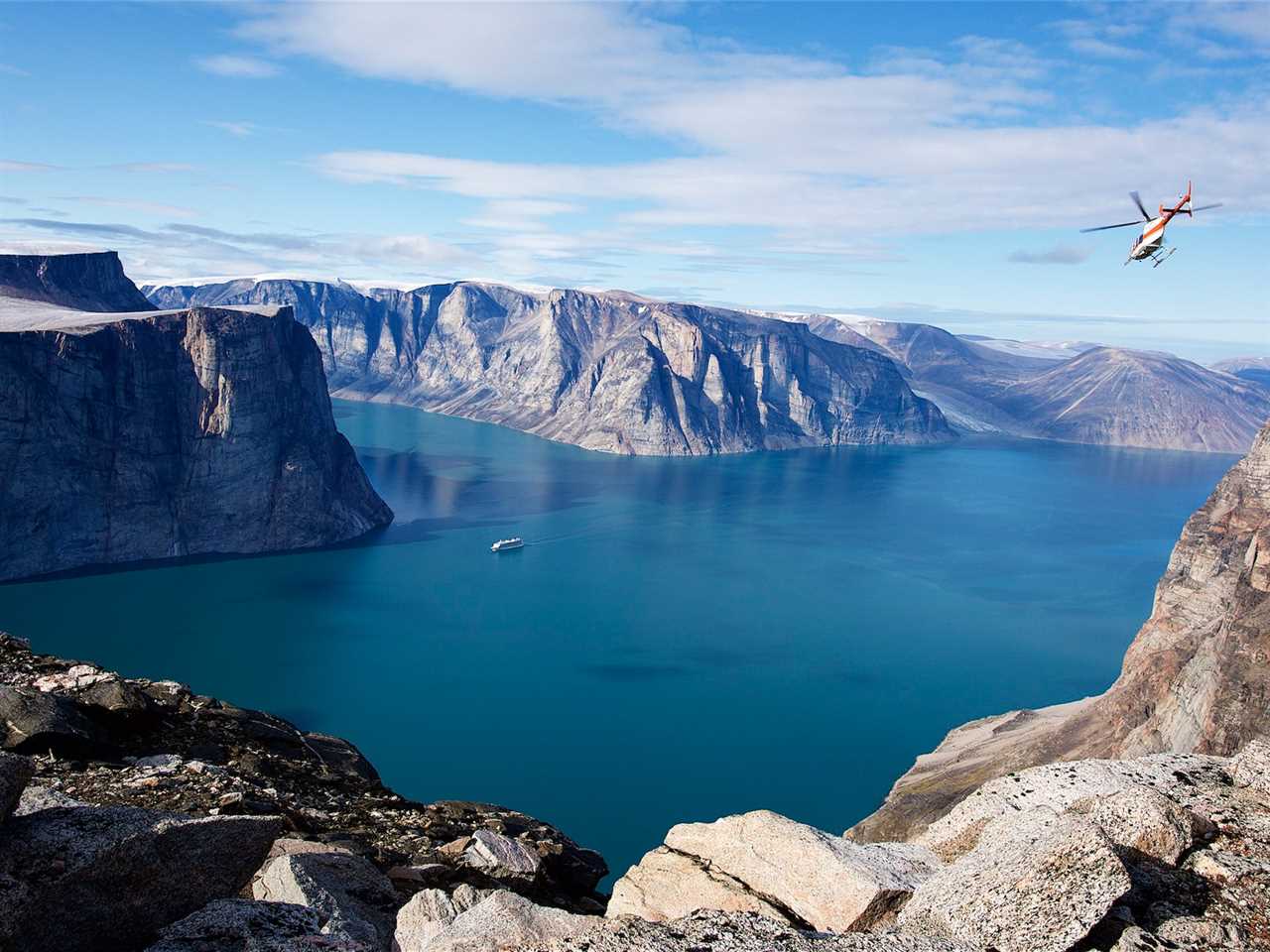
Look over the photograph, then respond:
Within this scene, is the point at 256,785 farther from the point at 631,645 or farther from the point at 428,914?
the point at 631,645

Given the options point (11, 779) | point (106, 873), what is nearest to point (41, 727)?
point (106, 873)

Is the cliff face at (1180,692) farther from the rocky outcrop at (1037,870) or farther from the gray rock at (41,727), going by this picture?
the gray rock at (41,727)

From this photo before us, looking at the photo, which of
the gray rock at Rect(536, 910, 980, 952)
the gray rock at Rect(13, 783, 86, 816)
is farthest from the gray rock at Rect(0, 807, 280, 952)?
the gray rock at Rect(536, 910, 980, 952)

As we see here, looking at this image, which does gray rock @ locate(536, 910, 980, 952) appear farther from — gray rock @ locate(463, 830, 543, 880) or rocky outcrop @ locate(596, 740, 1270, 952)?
gray rock @ locate(463, 830, 543, 880)

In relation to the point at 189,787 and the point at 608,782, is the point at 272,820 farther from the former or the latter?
the point at 608,782

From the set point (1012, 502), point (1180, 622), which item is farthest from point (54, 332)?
point (1012, 502)

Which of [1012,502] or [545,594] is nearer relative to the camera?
[545,594]

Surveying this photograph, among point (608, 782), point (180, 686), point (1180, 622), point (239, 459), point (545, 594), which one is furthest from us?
point (239, 459)
